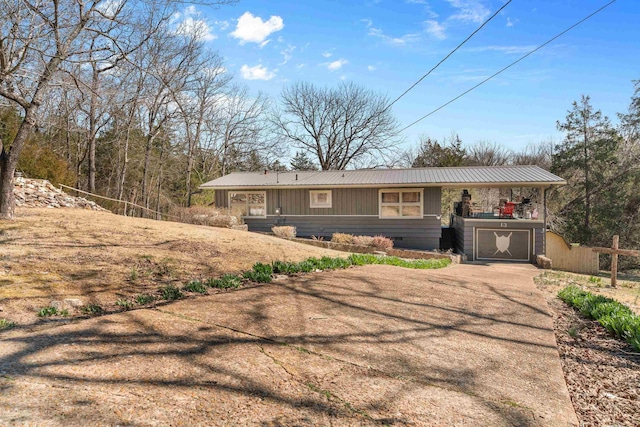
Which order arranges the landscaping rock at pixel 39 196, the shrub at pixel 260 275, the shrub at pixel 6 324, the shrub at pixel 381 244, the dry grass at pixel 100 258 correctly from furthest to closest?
the shrub at pixel 381 244 < the landscaping rock at pixel 39 196 < the shrub at pixel 260 275 < the dry grass at pixel 100 258 < the shrub at pixel 6 324

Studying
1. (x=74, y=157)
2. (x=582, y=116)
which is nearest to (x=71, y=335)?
(x=74, y=157)

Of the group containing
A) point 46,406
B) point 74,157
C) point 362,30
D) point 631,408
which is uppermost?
point 362,30

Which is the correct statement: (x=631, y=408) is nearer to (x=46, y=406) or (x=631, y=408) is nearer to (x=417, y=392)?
(x=417, y=392)

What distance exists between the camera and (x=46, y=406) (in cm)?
204

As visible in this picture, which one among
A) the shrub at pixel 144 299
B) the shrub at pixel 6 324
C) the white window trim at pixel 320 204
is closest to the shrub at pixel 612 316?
the shrub at pixel 144 299

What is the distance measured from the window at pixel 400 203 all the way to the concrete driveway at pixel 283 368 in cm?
1224

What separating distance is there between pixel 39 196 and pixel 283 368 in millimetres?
14208

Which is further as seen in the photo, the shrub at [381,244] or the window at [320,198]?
the window at [320,198]

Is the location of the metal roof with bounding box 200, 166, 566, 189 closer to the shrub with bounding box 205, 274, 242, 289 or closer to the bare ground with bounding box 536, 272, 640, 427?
the bare ground with bounding box 536, 272, 640, 427

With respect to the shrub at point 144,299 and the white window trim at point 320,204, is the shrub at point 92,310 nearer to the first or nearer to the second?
the shrub at point 144,299

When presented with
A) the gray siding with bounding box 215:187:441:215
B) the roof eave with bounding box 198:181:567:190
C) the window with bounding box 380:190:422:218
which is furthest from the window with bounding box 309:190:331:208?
the window with bounding box 380:190:422:218

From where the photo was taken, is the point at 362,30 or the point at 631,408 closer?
the point at 631,408

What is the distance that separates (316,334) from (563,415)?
1943mm

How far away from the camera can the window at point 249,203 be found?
18.3 m
